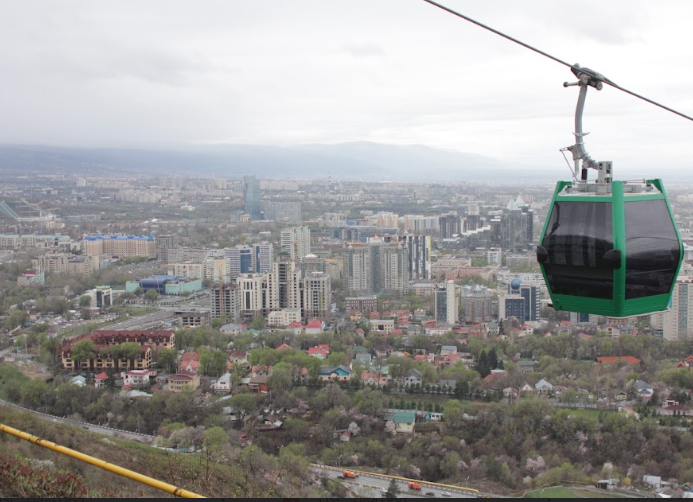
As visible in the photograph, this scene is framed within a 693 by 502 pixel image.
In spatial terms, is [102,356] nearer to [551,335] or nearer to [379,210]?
[551,335]

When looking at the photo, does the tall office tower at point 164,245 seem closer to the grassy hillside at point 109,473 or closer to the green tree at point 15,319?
the green tree at point 15,319

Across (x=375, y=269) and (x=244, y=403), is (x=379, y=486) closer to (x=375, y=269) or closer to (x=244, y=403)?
(x=244, y=403)

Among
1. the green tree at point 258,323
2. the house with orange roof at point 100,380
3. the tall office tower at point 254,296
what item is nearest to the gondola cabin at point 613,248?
the house with orange roof at point 100,380

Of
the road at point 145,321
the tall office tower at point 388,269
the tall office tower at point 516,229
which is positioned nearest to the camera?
the road at point 145,321

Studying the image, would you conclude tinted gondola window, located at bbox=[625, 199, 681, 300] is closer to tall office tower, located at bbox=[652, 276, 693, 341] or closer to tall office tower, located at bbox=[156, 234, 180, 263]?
tall office tower, located at bbox=[652, 276, 693, 341]

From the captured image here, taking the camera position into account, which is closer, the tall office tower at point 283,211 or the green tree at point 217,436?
the green tree at point 217,436

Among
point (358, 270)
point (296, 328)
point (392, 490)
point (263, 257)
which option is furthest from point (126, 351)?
point (263, 257)
